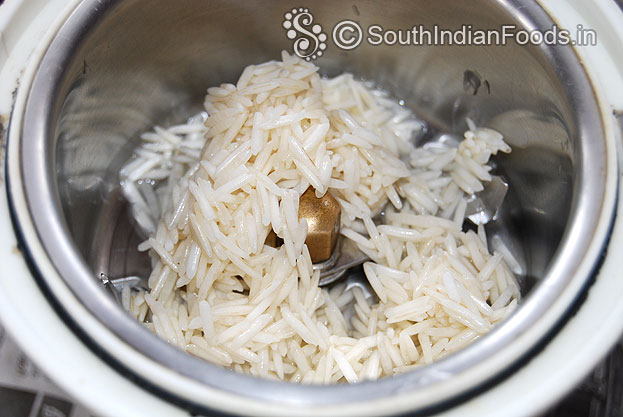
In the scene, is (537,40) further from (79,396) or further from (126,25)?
(79,396)

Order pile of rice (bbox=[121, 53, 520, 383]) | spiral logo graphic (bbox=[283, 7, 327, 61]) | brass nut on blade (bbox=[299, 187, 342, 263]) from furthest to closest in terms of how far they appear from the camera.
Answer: spiral logo graphic (bbox=[283, 7, 327, 61]) → brass nut on blade (bbox=[299, 187, 342, 263]) → pile of rice (bbox=[121, 53, 520, 383])

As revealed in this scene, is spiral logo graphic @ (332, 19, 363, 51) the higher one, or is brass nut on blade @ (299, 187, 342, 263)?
spiral logo graphic @ (332, 19, 363, 51)

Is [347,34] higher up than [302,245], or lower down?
higher up

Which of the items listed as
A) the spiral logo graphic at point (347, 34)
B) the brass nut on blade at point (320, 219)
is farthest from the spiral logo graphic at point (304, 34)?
the brass nut on blade at point (320, 219)

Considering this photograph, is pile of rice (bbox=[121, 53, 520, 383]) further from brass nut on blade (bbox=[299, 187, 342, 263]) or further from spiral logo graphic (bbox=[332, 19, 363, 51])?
spiral logo graphic (bbox=[332, 19, 363, 51])

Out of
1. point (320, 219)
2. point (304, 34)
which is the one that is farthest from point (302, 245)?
point (304, 34)

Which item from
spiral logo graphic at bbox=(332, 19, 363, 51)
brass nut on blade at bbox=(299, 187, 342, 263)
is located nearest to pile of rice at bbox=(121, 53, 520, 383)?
brass nut on blade at bbox=(299, 187, 342, 263)

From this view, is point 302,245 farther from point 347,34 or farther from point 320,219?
point 347,34
